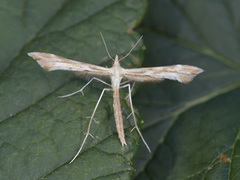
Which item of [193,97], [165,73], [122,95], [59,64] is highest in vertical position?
[59,64]

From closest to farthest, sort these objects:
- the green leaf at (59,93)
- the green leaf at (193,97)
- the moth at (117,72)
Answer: the green leaf at (59,93) < the moth at (117,72) < the green leaf at (193,97)

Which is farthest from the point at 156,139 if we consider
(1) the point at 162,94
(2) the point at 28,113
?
(2) the point at 28,113

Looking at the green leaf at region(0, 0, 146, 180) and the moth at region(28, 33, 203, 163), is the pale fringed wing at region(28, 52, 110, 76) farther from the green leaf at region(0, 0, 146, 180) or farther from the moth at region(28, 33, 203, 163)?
the green leaf at region(0, 0, 146, 180)

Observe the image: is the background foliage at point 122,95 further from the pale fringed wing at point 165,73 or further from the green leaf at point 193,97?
the pale fringed wing at point 165,73

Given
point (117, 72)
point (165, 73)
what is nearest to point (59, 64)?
point (117, 72)

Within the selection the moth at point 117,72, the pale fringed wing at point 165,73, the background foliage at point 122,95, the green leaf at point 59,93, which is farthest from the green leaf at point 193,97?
the green leaf at point 59,93

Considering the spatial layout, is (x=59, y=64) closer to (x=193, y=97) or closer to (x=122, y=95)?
(x=122, y=95)

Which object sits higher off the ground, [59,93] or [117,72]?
[117,72]

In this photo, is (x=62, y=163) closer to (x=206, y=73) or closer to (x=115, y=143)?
(x=115, y=143)
